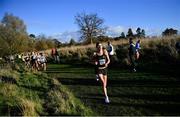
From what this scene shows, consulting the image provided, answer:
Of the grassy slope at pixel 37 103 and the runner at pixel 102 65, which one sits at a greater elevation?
the runner at pixel 102 65

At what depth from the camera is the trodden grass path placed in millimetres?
10750

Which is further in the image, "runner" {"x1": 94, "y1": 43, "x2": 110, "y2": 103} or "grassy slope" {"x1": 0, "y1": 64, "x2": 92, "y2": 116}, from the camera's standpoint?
"runner" {"x1": 94, "y1": 43, "x2": 110, "y2": 103}

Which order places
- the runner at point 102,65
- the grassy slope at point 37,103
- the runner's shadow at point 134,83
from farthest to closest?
the runner's shadow at point 134,83, the runner at point 102,65, the grassy slope at point 37,103

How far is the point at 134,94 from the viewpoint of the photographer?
12984 millimetres

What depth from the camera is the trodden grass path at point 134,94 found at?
10.8 meters

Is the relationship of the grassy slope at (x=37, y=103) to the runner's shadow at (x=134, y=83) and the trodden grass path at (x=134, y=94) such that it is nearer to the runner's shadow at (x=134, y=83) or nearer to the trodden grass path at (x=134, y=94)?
the trodden grass path at (x=134, y=94)

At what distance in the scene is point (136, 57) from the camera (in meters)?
22.5

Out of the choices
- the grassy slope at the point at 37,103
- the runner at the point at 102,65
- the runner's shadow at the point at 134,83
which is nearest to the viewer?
the grassy slope at the point at 37,103

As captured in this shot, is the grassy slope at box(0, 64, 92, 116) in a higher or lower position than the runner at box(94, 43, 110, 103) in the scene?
lower

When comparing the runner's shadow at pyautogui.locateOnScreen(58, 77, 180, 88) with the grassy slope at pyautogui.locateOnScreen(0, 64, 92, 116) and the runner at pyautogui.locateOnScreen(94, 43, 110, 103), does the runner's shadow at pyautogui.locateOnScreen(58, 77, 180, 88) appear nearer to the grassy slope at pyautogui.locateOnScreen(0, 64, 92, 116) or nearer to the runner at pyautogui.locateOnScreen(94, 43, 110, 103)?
the grassy slope at pyautogui.locateOnScreen(0, 64, 92, 116)

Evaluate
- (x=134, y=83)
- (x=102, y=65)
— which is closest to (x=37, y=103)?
(x=102, y=65)

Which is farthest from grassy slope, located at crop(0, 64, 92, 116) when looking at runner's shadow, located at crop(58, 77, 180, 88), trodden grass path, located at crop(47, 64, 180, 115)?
runner's shadow, located at crop(58, 77, 180, 88)

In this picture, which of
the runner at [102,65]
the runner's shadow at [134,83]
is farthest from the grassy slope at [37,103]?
the runner's shadow at [134,83]

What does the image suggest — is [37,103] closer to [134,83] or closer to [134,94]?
[134,94]
